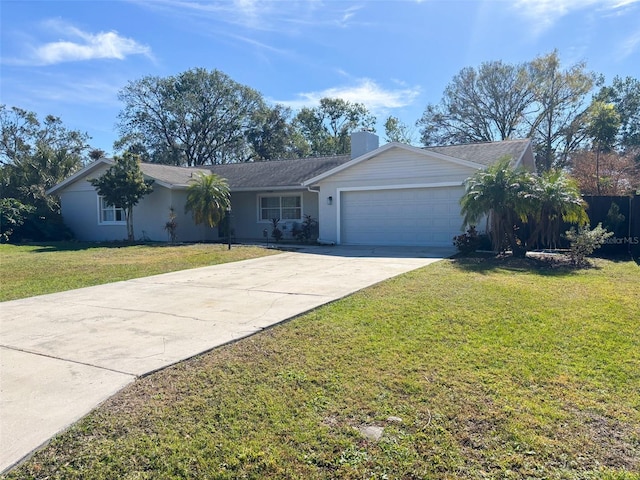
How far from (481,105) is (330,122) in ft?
47.3

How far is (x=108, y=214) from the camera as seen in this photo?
2042 centimetres

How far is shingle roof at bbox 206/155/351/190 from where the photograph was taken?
1947 centimetres

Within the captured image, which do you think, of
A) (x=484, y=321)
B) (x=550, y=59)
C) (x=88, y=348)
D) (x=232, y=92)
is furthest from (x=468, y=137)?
(x=88, y=348)

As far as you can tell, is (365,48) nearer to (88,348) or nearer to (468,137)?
(88,348)

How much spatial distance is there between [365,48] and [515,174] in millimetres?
8477

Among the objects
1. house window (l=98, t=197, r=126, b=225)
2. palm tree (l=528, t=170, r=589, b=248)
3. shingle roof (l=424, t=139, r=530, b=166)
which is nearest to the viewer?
palm tree (l=528, t=170, r=589, b=248)

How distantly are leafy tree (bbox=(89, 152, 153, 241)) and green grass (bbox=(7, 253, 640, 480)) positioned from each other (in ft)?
45.9

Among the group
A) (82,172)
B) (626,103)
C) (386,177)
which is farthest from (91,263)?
(626,103)

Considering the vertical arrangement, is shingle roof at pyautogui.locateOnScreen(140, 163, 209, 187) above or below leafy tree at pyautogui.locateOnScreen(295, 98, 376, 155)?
below

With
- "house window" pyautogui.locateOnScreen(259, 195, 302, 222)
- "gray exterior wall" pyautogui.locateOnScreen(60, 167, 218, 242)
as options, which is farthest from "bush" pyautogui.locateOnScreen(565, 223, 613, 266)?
"gray exterior wall" pyautogui.locateOnScreen(60, 167, 218, 242)

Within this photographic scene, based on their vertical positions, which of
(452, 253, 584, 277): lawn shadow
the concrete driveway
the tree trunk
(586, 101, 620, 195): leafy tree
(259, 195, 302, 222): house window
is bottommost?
the concrete driveway

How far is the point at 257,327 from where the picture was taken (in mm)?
5406

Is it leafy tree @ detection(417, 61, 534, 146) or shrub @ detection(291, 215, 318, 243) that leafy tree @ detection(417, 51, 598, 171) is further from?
shrub @ detection(291, 215, 318, 243)

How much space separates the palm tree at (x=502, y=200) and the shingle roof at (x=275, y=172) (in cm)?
836
